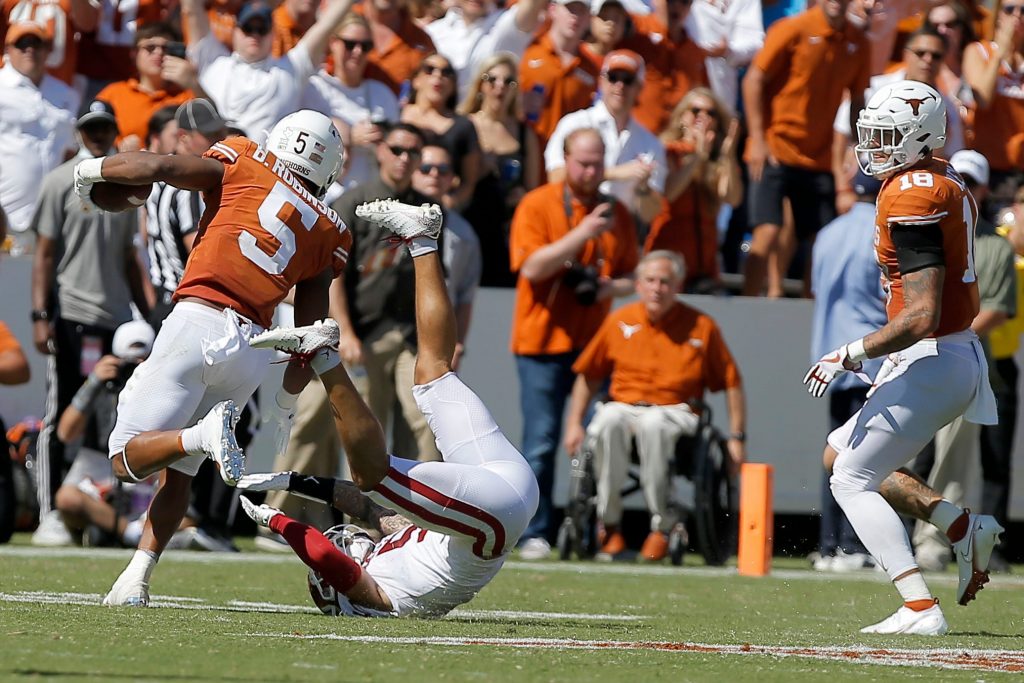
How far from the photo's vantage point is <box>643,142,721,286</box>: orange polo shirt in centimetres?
1316

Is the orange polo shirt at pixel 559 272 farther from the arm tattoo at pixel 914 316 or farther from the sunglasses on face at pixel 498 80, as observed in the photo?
the arm tattoo at pixel 914 316

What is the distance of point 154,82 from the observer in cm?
1280

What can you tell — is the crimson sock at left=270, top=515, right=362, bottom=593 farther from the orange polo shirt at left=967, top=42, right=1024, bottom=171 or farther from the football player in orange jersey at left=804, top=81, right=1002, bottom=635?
the orange polo shirt at left=967, top=42, right=1024, bottom=171

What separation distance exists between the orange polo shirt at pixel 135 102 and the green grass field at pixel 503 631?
330 cm

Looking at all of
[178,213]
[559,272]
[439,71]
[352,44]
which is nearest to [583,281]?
[559,272]

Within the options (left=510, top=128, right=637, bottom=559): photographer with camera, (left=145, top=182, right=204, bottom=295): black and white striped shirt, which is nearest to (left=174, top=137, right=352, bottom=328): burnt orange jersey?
(left=145, top=182, right=204, bottom=295): black and white striped shirt

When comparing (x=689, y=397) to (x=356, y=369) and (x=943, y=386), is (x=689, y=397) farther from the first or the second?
(x=943, y=386)

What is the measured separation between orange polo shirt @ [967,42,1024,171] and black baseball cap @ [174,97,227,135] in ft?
20.9

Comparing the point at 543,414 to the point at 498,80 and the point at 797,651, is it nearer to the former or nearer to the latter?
the point at 498,80

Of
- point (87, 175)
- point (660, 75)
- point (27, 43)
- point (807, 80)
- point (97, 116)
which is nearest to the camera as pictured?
point (87, 175)

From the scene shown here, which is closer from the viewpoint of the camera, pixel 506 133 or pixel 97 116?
pixel 97 116

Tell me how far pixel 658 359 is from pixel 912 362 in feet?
14.5

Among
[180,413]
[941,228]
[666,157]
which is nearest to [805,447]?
[666,157]

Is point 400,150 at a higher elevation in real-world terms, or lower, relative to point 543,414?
higher
